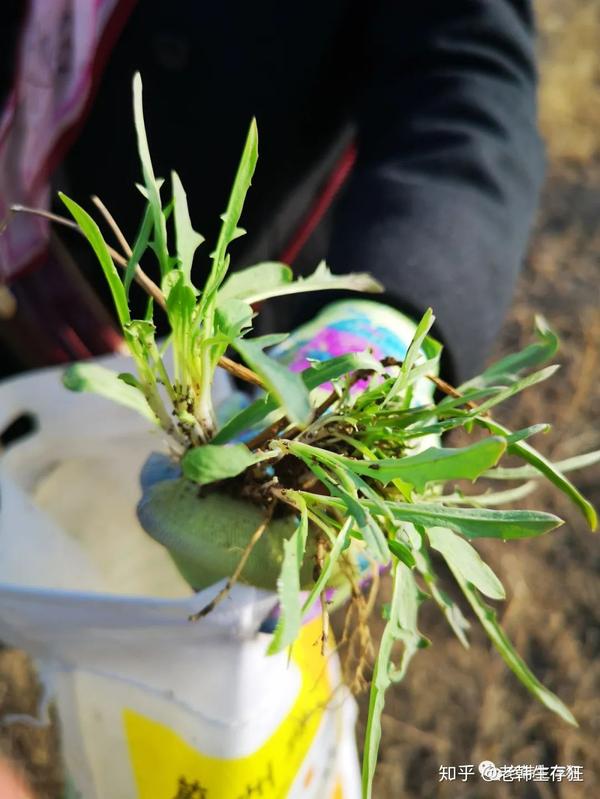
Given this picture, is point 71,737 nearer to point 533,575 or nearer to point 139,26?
point 139,26

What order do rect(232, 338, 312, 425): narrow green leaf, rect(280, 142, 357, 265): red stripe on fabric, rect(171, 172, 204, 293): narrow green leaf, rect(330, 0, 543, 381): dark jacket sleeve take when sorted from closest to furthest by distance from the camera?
rect(232, 338, 312, 425): narrow green leaf, rect(171, 172, 204, 293): narrow green leaf, rect(330, 0, 543, 381): dark jacket sleeve, rect(280, 142, 357, 265): red stripe on fabric

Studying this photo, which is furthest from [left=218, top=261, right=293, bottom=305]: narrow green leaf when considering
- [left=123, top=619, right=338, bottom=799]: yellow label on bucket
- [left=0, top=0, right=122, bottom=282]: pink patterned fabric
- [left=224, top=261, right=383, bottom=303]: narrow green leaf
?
[left=0, top=0, right=122, bottom=282]: pink patterned fabric

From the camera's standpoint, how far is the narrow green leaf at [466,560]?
33cm

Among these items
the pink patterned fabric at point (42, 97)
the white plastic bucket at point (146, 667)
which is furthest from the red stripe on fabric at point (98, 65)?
the white plastic bucket at point (146, 667)

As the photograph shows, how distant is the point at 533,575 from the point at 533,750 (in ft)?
0.85

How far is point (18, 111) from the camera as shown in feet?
2.29

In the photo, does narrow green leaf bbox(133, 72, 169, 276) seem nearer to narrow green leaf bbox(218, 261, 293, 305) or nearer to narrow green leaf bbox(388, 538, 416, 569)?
narrow green leaf bbox(218, 261, 293, 305)

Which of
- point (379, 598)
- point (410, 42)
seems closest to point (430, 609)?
point (379, 598)

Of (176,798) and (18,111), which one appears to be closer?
(176,798)

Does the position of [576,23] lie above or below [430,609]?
above

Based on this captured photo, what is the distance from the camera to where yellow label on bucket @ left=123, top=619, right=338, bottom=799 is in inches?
18.5

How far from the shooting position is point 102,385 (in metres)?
0.39

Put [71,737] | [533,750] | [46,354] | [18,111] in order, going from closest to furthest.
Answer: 1. [71,737]
2. [18,111]
3. [46,354]
4. [533,750]

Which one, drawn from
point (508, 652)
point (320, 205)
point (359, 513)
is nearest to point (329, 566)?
point (359, 513)
